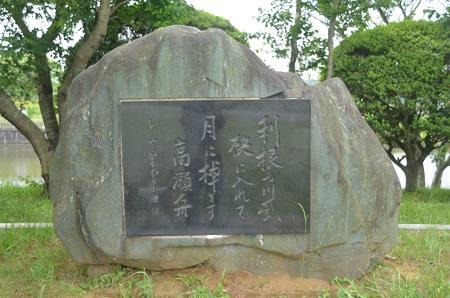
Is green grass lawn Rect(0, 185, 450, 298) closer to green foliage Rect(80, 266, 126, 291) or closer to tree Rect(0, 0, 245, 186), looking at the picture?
green foliage Rect(80, 266, 126, 291)

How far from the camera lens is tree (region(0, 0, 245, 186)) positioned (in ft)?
21.4

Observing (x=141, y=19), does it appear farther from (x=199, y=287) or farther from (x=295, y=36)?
(x=199, y=287)

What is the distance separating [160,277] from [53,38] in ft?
15.5

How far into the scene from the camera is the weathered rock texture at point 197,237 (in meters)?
3.44

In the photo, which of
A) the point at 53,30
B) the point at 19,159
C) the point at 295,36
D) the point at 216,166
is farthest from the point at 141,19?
the point at 19,159

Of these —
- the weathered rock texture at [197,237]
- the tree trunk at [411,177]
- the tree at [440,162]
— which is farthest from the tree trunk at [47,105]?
the tree at [440,162]

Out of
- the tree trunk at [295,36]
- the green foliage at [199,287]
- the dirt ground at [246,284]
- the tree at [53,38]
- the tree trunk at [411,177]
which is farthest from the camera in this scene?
the tree trunk at [411,177]

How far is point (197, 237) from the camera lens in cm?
348

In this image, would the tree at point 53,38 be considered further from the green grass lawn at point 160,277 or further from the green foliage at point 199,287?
the green foliage at point 199,287

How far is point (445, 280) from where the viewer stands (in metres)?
3.44

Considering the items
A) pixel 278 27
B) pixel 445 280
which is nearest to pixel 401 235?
pixel 445 280

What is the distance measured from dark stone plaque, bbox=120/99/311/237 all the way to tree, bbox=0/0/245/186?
3.27m

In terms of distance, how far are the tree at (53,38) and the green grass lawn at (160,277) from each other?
2.60 metres

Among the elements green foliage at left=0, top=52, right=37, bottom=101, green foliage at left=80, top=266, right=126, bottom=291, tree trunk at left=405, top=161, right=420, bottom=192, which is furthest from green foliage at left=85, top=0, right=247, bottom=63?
tree trunk at left=405, top=161, right=420, bottom=192
